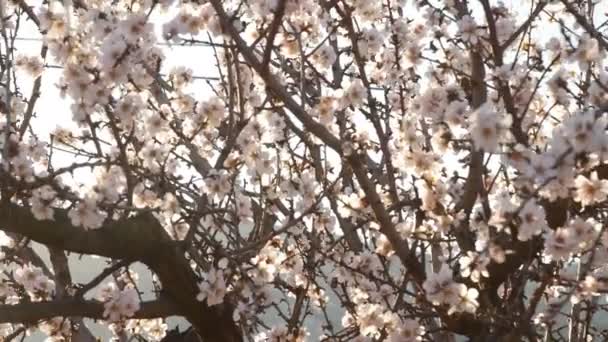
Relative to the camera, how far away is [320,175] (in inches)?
189

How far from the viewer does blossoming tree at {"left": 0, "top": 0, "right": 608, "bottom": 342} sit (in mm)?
2721

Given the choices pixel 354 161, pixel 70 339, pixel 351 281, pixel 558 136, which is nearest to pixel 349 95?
pixel 354 161

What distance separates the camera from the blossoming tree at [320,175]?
2721 mm

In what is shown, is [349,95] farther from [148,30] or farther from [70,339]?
[70,339]

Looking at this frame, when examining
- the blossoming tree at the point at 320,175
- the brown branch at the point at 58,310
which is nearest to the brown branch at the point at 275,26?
the blossoming tree at the point at 320,175

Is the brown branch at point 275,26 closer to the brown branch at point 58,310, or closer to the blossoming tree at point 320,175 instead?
the blossoming tree at point 320,175

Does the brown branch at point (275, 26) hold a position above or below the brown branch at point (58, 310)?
above

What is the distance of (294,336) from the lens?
437 centimetres

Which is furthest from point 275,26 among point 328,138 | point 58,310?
point 58,310

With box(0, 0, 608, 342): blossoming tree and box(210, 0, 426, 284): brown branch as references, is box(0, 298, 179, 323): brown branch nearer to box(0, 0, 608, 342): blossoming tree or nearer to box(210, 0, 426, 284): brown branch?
box(0, 0, 608, 342): blossoming tree

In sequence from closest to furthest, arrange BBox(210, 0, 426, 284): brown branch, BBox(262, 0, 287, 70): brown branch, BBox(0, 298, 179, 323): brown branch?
BBox(262, 0, 287, 70): brown branch → BBox(210, 0, 426, 284): brown branch → BBox(0, 298, 179, 323): brown branch

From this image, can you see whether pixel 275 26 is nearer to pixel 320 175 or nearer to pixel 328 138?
pixel 328 138

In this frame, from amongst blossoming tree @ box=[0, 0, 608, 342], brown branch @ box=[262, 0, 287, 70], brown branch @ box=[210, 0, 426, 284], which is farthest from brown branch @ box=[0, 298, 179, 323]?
brown branch @ box=[262, 0, 287, 70]

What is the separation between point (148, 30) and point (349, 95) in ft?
3.85
